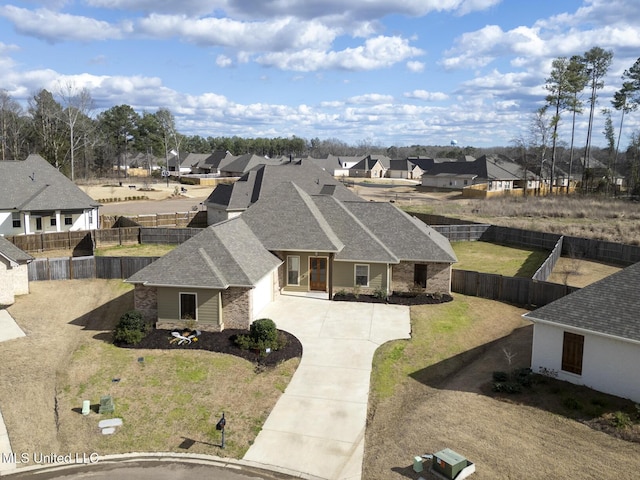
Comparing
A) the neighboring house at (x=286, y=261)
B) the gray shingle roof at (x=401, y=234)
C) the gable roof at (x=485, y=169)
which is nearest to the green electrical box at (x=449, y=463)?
the neighboring house at (x=286, y=261)

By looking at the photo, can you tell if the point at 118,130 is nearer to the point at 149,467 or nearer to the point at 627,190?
the point at 627,190

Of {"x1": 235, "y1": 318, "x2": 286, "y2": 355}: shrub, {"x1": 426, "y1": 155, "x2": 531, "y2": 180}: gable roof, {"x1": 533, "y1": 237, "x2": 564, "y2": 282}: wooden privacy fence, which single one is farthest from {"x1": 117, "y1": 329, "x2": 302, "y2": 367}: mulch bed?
{"x1": 426, "y1": 155, "x2": 531, "y2": 180}: gable roof

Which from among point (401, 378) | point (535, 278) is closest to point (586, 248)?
point (535, 278)

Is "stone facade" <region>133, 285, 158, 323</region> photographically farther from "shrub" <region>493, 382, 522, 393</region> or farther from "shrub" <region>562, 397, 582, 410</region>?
"shrub" <region>562, 397, 582, 410</region>

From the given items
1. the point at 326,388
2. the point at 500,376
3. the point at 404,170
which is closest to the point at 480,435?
the point at 500,376

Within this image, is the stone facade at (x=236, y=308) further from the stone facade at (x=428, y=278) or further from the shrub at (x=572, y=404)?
the shrub at (x=572, y=404)
